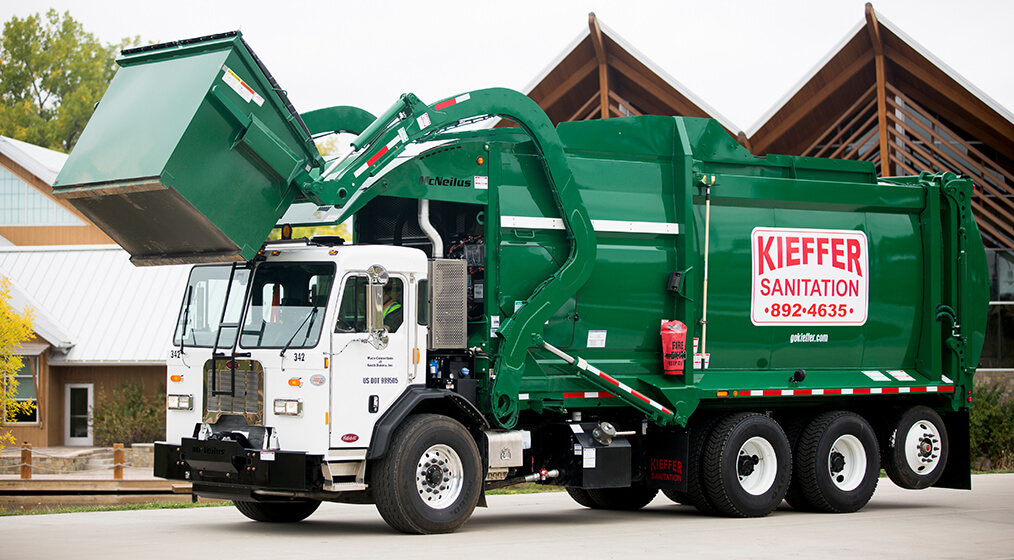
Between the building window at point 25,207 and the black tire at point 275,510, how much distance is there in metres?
30.6

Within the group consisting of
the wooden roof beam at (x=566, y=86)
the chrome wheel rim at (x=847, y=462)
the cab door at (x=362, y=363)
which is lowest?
the chrome wheel rim at (x=847, y=462)

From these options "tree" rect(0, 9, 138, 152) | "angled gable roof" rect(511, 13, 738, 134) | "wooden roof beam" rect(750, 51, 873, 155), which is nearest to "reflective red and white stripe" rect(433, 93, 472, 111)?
"angled gable roof" rect(511, 13, 738, 134)

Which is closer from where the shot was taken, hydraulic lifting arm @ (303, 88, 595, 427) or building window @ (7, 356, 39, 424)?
hydraulic lifting arm @ (303, 88, 595, 427)

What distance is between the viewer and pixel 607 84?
3238cm

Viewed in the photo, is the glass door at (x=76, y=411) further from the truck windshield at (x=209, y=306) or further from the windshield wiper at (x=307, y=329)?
the windshield wiper at (x=307, y=329)

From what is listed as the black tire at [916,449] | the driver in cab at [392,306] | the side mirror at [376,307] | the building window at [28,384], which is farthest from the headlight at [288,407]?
the building window at [28,384]

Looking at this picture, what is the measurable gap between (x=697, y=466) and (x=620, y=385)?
1500 millimetres

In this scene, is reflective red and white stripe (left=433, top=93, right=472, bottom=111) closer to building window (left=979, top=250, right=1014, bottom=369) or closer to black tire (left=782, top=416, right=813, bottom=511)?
black tire (left=782, top=416, right=813, bottom=511)

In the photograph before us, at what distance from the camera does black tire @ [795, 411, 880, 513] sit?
1477cm

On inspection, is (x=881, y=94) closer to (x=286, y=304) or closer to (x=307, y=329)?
(x=286, y=304)

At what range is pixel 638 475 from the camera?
47.2 feet

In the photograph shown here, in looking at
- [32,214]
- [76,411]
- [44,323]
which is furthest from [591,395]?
[32,214]

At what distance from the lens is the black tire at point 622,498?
15.6m

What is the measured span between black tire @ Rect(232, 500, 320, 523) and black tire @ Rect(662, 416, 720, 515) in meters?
4.22
